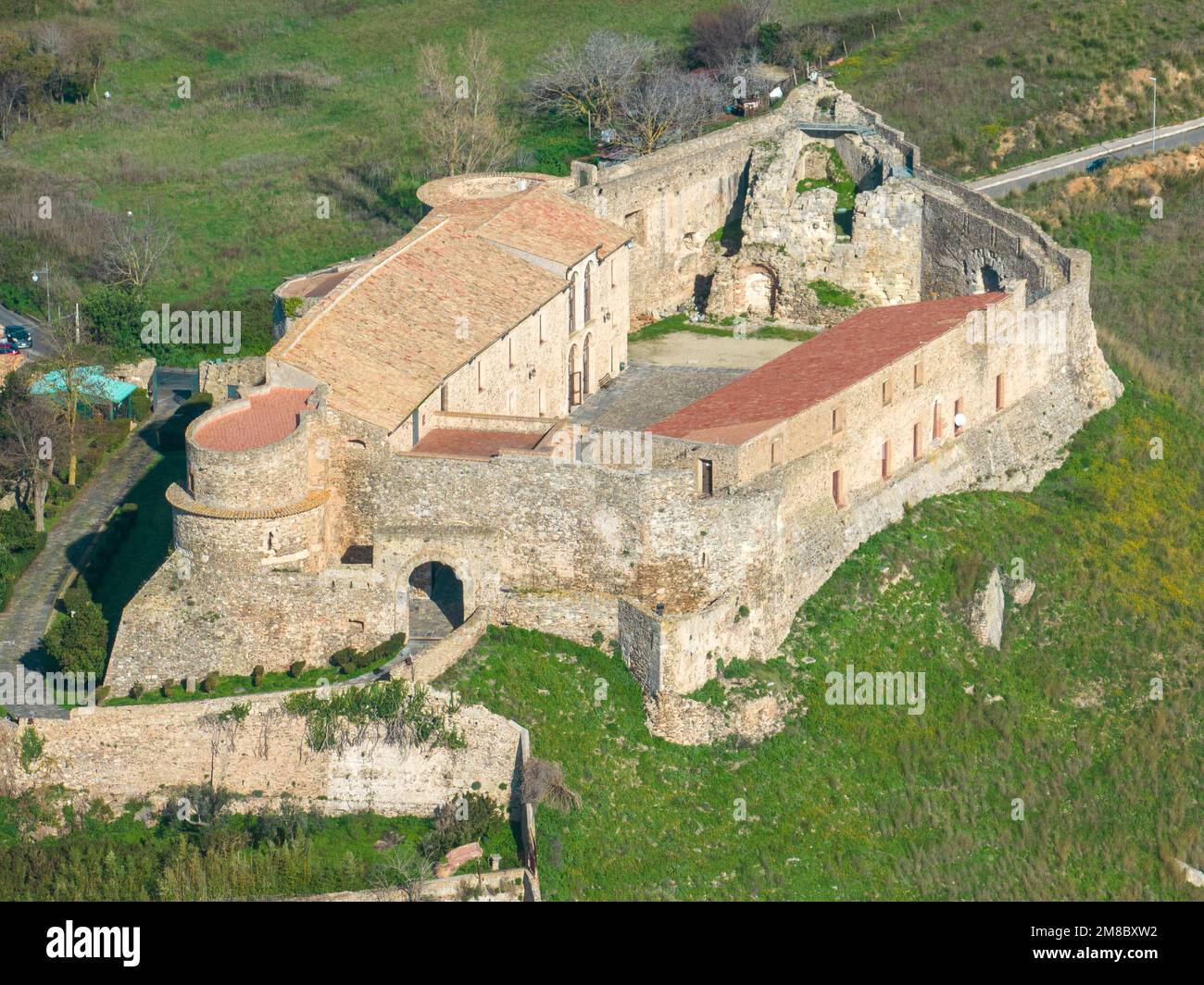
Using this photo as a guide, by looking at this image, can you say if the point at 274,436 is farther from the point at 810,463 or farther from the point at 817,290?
the point at 817,290

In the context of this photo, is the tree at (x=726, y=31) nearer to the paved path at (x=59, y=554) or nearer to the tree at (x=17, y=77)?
the tree at (x=17, y=77)

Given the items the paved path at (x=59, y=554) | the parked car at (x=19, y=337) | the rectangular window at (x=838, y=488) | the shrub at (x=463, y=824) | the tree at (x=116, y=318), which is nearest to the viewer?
the shrub at (x=463, y=824)

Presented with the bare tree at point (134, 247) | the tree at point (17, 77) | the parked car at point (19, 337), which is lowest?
the parked car at point (19, 337)

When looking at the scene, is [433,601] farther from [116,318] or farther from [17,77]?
[17,77]

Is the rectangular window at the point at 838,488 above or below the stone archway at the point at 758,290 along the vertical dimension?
below

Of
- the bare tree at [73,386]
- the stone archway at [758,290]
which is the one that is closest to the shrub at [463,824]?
the bare tree at [73,386]

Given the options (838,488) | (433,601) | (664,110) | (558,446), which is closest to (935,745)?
(838,488)

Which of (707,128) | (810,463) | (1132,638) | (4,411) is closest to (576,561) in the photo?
(810,463)

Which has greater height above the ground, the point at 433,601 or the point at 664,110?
the point at 664,110
